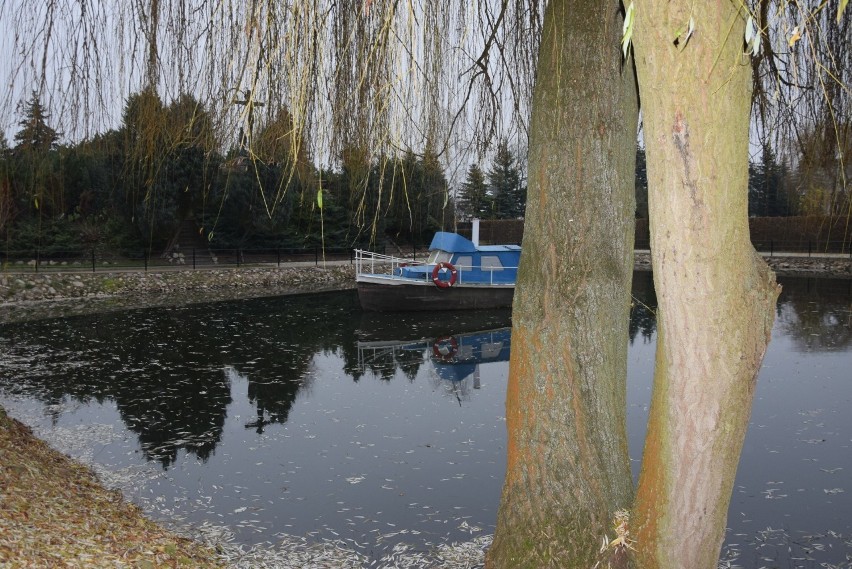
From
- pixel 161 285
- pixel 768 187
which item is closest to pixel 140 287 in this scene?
pixel 161 285

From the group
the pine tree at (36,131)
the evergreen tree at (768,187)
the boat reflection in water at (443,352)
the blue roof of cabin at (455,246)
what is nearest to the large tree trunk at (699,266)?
the evergreen tree at (768,187)

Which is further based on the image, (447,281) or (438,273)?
(438,273)

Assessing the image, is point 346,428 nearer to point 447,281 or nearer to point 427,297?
point 427,297

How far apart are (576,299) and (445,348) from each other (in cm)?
984

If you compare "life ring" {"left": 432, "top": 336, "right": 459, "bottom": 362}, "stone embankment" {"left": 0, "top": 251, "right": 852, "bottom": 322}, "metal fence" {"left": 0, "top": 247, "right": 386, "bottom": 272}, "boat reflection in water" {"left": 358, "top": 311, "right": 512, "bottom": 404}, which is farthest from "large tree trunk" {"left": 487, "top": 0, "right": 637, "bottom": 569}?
"metal fence" {"left": 0, "top": 247, "right": 386, "bottom": 272}

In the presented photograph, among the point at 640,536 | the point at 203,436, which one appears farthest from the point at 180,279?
the point at 640,536

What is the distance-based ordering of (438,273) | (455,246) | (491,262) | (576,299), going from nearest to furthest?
(576,299)
(438,273)
(455,246)
(491,262)

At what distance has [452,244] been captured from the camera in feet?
63.6

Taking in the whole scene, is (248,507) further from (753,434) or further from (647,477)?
(753,434)

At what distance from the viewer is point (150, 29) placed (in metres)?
3.33

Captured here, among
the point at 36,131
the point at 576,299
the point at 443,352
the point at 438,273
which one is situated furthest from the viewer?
the point at 438,273

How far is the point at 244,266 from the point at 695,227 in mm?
24075

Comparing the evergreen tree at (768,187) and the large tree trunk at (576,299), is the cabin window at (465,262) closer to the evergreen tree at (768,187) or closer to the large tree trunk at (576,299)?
the evergreen tree at (768,187)

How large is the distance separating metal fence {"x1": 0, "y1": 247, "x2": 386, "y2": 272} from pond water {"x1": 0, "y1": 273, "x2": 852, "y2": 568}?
27.8ft
